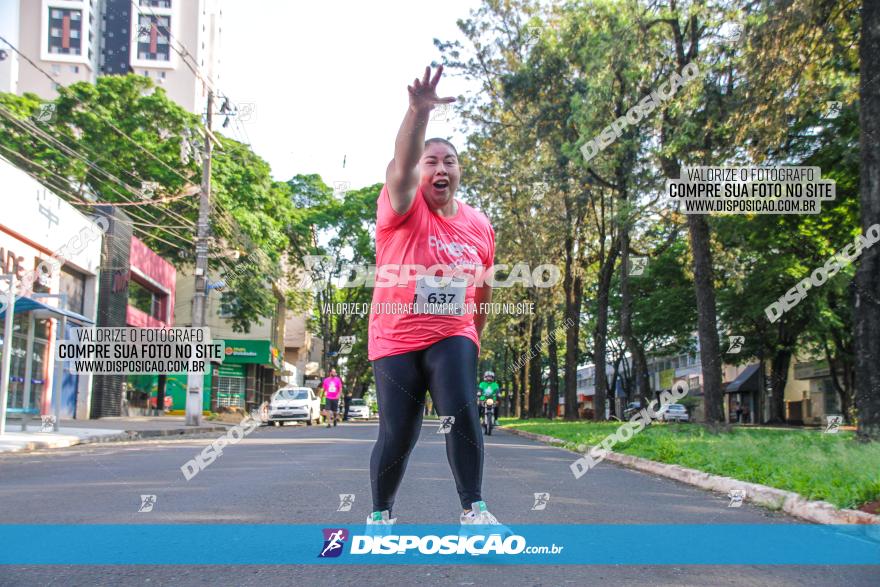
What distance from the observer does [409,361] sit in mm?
3656

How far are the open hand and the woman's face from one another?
1.83ft

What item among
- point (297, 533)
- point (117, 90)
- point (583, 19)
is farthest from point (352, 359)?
point (297, 533)

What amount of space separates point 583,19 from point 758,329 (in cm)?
2284

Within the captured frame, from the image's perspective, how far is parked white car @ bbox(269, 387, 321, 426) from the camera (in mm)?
29922

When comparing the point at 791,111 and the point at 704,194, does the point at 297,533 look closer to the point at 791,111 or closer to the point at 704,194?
the point at 791,111

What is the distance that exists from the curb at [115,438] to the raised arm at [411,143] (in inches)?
452

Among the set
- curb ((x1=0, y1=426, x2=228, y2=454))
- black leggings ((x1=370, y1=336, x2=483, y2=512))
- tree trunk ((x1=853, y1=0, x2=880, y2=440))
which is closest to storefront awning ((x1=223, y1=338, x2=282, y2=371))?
curb ((x1=0, y1=426, x2=228, y2=454))

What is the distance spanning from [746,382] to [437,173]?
181 ft

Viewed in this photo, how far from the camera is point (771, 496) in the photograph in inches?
270

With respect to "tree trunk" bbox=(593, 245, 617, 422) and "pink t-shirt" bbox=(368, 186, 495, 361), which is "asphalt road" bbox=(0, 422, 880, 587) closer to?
"pink t-shirt" bbox=(368, 186, 495, 361)

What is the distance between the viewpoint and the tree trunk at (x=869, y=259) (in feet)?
35.2

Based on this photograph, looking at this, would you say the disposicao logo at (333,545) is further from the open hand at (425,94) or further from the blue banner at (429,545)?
the open hand at (425,94)

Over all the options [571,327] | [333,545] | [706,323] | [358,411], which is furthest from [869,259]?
[358,411]

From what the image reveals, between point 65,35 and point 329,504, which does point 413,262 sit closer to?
point 329,504
